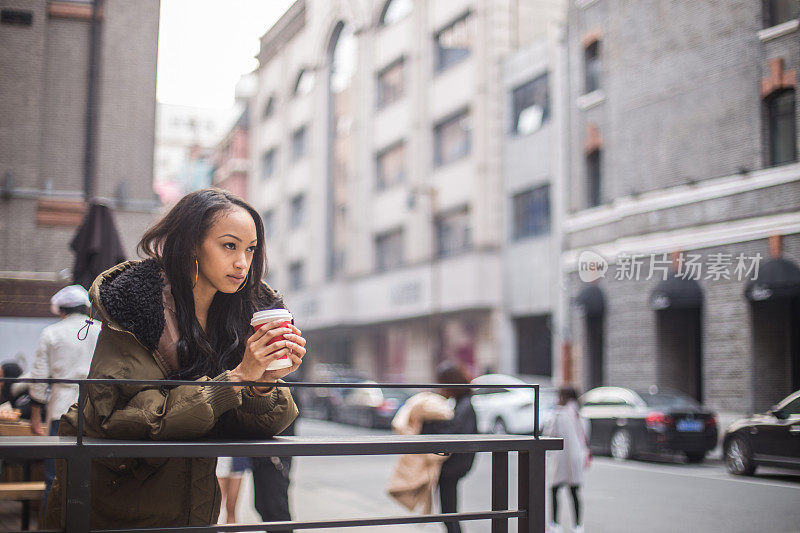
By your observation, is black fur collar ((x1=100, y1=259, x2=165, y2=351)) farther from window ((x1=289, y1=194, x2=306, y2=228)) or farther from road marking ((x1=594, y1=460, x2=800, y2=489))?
window ((x1=289, y1=194, x2=306, y2=228))

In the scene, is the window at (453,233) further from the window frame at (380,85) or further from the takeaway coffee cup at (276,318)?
the takeaway coffee cup at (276,318)

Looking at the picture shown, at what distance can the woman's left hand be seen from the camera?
2.21 meters

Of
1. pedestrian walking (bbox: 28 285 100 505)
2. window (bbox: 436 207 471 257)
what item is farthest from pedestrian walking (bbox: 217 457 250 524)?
window (bbox: 436 207 471 257)

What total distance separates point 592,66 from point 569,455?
4.16m

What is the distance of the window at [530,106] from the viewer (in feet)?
82.9

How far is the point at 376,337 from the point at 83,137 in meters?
16.6

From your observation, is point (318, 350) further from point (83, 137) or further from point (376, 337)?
point (83, 137)

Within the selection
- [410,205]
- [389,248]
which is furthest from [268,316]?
[389,248]

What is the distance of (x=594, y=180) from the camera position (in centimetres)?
950

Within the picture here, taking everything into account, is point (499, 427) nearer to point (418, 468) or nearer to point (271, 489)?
point (418, 468)

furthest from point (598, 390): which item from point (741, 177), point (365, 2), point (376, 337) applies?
point (376, 337)

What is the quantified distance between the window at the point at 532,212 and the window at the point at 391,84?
4.62 m

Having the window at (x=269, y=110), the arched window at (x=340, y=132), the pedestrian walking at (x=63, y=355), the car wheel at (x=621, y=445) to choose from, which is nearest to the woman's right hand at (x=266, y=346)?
the pedestrian walking at (x=63, y=355)

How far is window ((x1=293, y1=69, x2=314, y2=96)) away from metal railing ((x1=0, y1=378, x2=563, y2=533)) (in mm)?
8871
